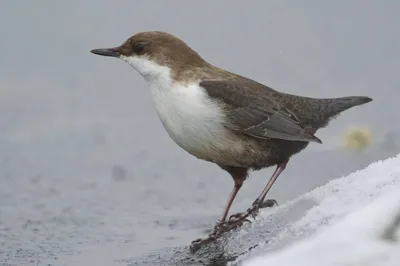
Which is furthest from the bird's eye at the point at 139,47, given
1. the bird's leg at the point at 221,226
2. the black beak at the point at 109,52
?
the bird's leg at the point at 221,226

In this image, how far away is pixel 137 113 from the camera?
7422mm

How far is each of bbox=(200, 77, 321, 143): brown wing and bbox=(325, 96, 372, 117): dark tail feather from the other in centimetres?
27

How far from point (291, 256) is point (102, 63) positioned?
5.39 metres

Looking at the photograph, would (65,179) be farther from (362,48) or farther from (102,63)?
(362,48)

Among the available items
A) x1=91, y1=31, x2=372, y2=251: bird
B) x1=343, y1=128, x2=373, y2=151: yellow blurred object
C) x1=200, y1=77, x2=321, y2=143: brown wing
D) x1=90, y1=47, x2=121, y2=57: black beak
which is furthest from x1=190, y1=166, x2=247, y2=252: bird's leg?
x1=343, y1=128, x2=373, y2=151: yellow blurred object

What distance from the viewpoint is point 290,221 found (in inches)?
157

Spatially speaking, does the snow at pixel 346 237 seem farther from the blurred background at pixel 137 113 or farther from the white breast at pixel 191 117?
the blurred background at pixel 137 113

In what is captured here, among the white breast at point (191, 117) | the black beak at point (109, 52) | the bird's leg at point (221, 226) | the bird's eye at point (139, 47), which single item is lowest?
the bird's leg at point (221, 226)

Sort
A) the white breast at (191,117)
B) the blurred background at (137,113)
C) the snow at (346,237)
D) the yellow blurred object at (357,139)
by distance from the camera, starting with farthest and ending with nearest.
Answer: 1. the yellow blurred object at (357,139)
2. the blurred background at (137,113)
3. the white breast at (191,117)
4. the snow at (346,237)

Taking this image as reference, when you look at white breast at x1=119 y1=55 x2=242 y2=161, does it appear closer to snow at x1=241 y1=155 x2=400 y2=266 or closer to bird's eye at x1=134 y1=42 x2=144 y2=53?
bird's eye at x1=134 y1=42 x2=144 y2=53

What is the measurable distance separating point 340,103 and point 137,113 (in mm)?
2525

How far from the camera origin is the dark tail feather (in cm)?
512

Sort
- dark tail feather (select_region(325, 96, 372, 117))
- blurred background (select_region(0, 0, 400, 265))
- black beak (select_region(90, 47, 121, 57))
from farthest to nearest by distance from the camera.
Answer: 1. blurred background (select_region(0, 0, 400, 265))
2. dark tail feather (select_region(325, 96, 372, 117))
3. black beak (select_region(90, 47, 121, 57))

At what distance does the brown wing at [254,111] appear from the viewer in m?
4.62
